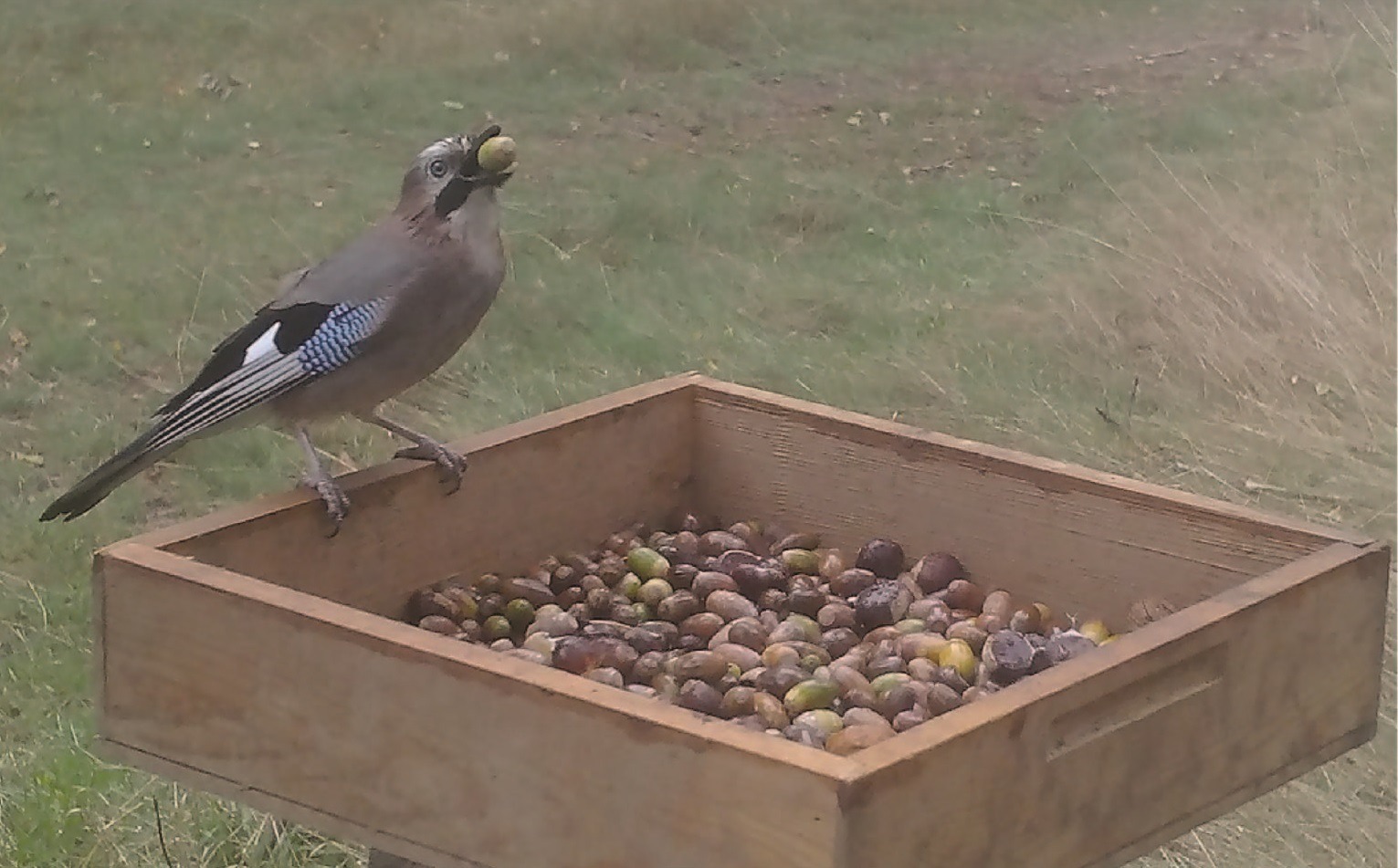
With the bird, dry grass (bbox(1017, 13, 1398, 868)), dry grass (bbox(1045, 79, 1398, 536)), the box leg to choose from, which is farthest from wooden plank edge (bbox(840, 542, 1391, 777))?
dry grass (bbox(1045, 79, 1398, 536))

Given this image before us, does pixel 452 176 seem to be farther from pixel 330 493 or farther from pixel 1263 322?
pixel 1263 322

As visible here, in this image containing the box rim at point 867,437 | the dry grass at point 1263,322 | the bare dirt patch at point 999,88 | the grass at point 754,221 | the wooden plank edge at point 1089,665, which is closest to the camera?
the wooden plank edge at point 1089,665

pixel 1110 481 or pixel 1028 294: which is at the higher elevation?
pixel 1110 481

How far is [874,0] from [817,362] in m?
1.07

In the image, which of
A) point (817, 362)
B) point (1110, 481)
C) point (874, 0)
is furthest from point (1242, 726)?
point (874, 0)

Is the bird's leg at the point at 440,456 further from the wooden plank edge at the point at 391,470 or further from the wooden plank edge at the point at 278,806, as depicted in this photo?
the wooden plank edge at the point at 278,806

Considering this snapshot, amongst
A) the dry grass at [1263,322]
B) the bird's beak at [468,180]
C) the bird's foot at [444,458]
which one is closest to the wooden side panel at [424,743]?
the bird's foot at [444,458]

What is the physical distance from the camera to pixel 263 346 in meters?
1.88

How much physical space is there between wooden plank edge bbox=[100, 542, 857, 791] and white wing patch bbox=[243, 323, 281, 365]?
0.40 metres

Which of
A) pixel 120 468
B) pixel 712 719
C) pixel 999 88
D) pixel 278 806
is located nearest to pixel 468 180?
pixel 120 468

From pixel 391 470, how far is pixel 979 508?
533 mm

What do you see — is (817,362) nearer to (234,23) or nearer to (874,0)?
(874,0)

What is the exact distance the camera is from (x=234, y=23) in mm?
4203

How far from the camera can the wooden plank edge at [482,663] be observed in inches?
44.6
